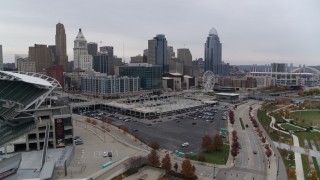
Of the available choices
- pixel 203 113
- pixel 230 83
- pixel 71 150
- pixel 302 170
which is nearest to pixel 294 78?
pixel 230 83

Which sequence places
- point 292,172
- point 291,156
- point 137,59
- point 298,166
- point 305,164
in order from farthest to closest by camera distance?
point 137,59 → point 291,156 → point 305,164 → point 298,166 → point 292,172

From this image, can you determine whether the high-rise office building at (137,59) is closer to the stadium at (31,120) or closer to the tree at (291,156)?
the stadium at (31,120)

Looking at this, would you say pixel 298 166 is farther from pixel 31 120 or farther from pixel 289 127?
pixel 31 120

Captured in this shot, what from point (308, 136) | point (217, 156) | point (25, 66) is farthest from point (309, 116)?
point (25, 66)

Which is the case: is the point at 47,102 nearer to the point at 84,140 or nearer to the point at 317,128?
the point at 84,140

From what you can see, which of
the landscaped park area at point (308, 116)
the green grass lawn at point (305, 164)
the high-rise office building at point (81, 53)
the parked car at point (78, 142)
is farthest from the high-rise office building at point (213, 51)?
the parked car at point (78, 142)
